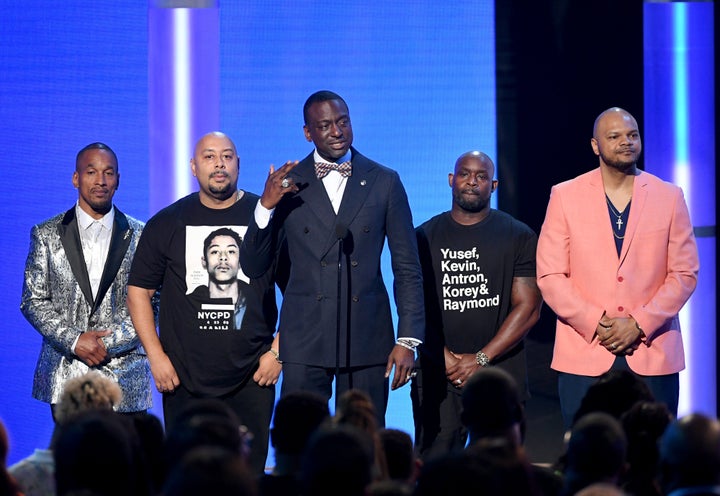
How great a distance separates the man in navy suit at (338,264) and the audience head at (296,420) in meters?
1.17

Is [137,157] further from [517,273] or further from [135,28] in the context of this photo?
[517,273]

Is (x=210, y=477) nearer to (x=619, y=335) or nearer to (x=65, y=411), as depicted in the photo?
(x=65, y=411)

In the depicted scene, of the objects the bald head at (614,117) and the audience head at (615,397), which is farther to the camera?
→ the bald head at (614,117)

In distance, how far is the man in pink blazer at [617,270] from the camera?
5.62m

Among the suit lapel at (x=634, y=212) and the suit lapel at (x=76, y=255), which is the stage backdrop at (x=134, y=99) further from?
the suit lapel at (x=634, y=212)

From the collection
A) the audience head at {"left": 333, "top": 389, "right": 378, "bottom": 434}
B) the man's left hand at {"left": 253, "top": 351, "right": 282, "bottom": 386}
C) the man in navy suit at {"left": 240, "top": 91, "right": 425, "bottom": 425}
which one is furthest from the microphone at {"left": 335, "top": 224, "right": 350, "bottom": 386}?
the audience head at {"left": 333, "top": 389, "right": 378, "bottom": 434}

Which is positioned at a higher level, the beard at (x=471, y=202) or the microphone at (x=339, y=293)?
the beard at (x=471, y=202)

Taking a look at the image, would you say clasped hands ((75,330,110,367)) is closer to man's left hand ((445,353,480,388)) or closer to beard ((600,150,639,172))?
man's left hand ((445,353,480,388))

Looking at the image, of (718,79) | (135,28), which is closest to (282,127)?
(135,28)

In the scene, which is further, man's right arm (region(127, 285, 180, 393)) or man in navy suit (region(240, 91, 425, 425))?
man's right arm (region(127, 285, 180, 393))

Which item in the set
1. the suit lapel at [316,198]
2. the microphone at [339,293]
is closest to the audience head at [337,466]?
the microphone at [339,293]

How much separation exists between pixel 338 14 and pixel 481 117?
0.99 metres

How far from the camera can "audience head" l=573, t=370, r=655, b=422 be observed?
438 cm

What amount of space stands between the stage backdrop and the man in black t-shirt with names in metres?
0.96
